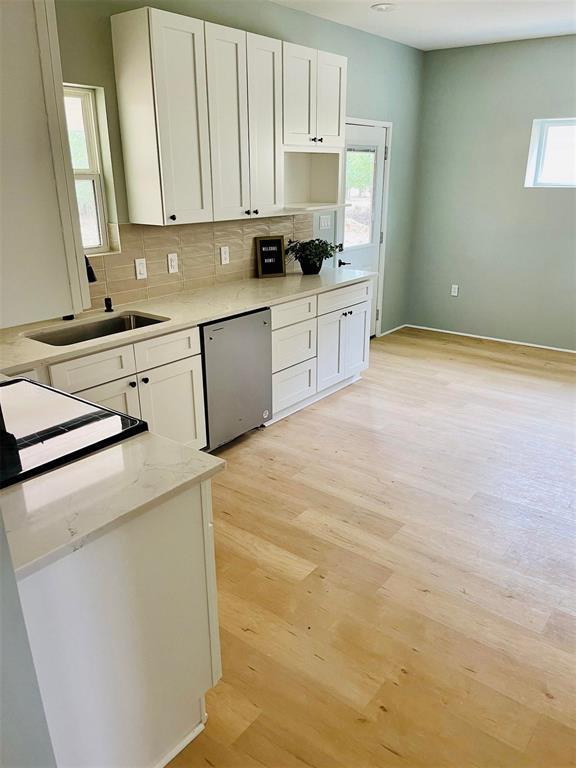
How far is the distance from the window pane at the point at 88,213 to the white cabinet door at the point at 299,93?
1.39 m

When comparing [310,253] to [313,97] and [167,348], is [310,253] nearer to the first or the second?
[313,97]

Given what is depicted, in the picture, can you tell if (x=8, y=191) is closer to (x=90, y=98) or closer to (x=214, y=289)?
(x=90, y=98)

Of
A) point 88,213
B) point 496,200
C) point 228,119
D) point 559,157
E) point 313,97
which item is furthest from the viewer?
point 496,200

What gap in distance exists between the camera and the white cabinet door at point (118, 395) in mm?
2631

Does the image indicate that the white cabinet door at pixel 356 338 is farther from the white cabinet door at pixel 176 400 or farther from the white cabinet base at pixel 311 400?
the white cabinet door at pixel 176 400

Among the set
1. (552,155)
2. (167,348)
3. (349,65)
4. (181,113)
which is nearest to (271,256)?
(181,113)

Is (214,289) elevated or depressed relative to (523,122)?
depressed

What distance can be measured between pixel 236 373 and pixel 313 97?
205cm

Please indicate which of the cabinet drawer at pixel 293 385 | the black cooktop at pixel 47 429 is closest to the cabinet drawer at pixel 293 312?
the cabinet drawer at pixel 293 385

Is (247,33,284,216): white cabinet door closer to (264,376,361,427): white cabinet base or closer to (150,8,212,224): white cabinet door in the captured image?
(150,8,212,224): white cabinet door

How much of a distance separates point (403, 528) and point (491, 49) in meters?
4.64

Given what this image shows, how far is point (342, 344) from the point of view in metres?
4.33

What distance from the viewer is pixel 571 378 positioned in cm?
482

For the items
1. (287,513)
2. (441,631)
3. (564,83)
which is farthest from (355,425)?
(564,83)
